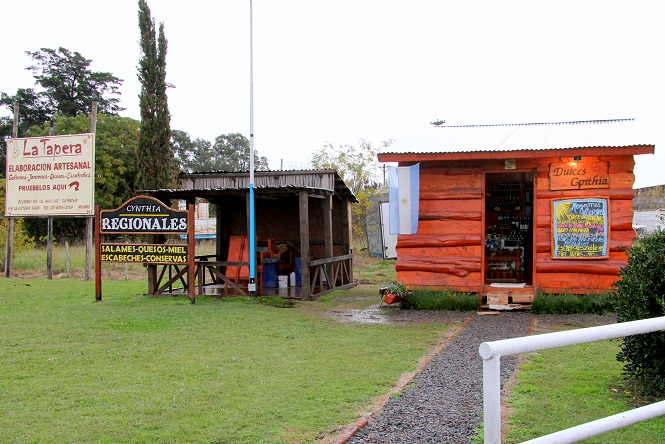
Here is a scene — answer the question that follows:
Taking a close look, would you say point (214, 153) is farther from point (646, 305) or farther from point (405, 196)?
point (646, 305)

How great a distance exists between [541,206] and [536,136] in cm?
183

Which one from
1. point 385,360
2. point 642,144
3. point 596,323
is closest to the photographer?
point 385,360

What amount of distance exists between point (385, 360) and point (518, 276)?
761 cm

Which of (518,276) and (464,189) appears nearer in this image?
(464,189)

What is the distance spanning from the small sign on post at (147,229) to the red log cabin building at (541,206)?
14.2ft

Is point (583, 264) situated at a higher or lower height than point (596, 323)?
higher

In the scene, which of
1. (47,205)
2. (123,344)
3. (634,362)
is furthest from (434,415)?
(47,205)

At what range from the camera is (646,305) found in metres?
5.68

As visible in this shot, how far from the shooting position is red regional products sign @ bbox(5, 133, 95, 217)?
53.1 feet

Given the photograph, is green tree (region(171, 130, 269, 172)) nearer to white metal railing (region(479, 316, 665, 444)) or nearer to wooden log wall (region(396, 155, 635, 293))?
wooden log wall (region(396, 155, 635, 293))

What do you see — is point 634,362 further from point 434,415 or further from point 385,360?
point 385,360

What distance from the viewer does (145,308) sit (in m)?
12.4

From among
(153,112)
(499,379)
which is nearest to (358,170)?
(153,112)

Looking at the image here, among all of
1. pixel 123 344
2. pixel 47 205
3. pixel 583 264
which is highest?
pixel 47 205
